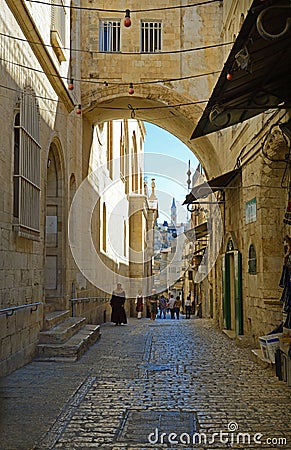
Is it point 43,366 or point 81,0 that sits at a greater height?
point 81,0

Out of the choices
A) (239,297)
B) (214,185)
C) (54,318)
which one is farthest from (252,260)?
(54,318)

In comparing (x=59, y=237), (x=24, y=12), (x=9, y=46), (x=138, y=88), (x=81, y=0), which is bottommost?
(x=59, y=237)

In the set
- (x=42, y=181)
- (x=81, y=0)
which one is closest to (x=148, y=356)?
(x=42, y=181)

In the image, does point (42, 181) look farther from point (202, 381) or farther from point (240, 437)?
point (240, 437)

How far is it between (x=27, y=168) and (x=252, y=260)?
4.76 meters

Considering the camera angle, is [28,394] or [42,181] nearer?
[28,394]

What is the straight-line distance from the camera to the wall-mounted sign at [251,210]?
11637mm

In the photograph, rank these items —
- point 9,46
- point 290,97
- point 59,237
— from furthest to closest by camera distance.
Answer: point 59,237 → point 9,46 → point 290,97

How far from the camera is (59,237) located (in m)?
14.2

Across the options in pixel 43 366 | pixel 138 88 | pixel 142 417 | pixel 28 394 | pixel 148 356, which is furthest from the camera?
pixel 138 88

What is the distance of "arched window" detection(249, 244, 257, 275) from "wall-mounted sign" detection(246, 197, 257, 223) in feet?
1.80

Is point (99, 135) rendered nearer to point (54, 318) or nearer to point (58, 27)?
point (58, 27)

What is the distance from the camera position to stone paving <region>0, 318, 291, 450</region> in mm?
5527

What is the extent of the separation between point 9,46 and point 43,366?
4.79 metres
